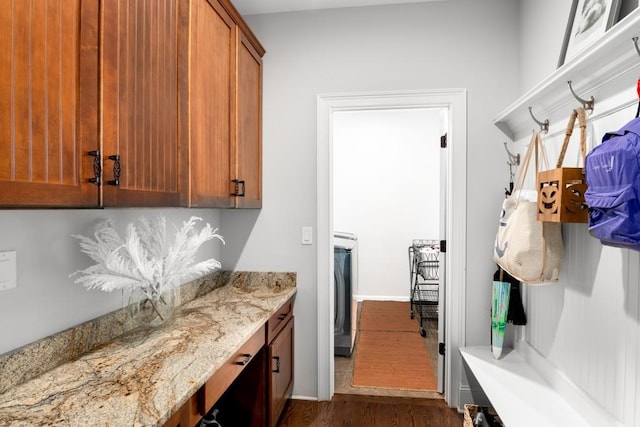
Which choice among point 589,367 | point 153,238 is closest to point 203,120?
point 153,238

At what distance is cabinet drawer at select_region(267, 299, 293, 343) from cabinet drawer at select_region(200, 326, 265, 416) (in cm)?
15

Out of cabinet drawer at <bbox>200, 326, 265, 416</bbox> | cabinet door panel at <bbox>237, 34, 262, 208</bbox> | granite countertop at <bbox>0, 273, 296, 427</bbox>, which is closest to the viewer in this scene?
granite countertop at <bbox>0, 273, 296, 427</bbox>

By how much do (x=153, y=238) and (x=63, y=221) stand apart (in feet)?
1.36

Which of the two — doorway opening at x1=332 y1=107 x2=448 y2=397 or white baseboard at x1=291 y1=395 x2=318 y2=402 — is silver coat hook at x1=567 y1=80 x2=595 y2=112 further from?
doorway opening at x1=332 y1=107 x2=448 y2=397

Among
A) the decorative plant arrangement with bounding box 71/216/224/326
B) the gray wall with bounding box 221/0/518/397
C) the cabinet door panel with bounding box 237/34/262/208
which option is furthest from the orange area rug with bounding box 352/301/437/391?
the decorative plant arrangement with bounding box 71/216/224/326

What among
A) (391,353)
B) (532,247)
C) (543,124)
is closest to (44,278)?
(532,247)

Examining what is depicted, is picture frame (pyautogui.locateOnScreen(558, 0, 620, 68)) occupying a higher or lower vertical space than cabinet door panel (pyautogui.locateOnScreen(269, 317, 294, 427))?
higher

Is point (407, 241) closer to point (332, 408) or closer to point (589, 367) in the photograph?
point (332, 408)

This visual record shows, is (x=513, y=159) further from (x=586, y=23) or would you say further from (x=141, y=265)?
(x=141, y=265)

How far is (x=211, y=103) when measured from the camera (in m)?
1.72

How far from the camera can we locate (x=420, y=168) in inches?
181

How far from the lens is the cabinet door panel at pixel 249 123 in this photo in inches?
82.4

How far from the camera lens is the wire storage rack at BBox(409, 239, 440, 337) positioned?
412cm

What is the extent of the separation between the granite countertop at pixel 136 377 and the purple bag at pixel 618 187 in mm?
1285
